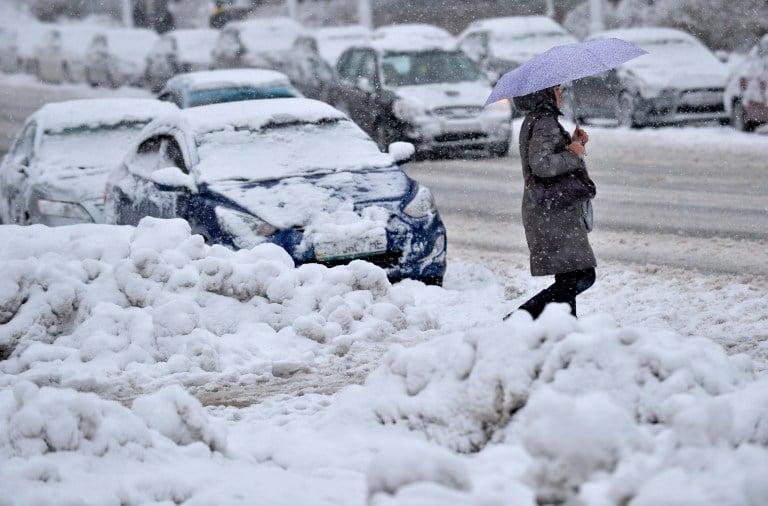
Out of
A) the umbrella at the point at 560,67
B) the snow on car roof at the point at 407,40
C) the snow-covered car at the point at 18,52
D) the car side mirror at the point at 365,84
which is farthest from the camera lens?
the snow-covered car at the point at 18,52

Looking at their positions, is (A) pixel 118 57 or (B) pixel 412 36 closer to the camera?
(B) pixel 412 36

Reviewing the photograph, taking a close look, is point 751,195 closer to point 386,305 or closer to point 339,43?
point 386,305

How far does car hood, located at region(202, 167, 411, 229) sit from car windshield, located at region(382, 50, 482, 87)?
953cm

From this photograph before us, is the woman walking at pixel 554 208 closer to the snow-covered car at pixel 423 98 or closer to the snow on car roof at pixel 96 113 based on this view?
the snow on car roof at pixel 96 113

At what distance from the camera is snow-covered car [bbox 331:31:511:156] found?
58.2 feet

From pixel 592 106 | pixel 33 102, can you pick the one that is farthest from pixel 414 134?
pixel 33 102

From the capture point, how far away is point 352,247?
8672 millimetres

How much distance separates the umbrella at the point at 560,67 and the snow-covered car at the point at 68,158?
5.35 metres

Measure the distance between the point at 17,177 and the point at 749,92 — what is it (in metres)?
10.9

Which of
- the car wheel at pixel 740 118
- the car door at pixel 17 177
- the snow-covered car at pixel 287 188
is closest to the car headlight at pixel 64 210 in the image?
the car door at pixel 17 177

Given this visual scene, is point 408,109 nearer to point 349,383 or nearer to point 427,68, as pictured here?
point 427,68

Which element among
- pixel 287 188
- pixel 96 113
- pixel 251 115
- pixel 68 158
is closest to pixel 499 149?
pixel 96 113

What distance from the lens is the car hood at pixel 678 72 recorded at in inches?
793

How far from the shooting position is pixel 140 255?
7906mm
